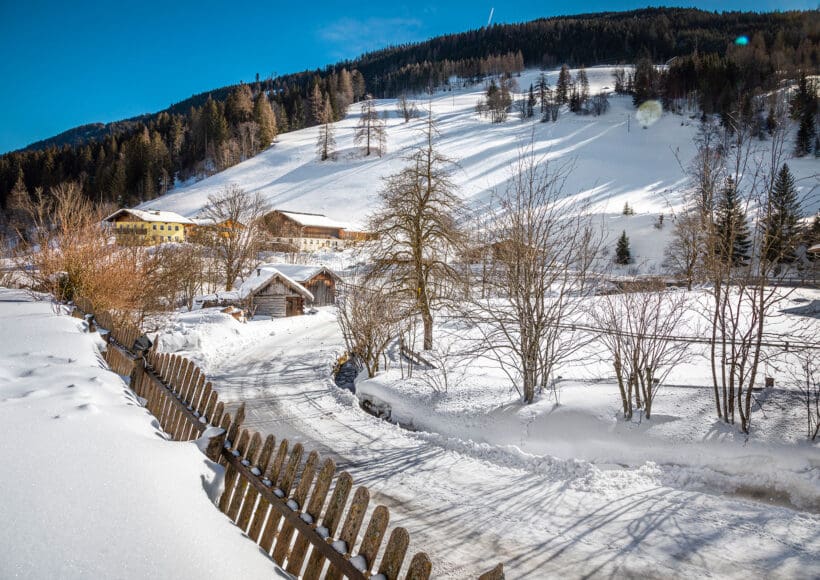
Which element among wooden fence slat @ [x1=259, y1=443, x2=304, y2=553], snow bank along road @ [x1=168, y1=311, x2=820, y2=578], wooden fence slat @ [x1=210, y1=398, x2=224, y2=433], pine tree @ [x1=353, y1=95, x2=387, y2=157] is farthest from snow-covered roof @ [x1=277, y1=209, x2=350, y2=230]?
wooden fence slat @ [x1=259, y1=443, x2=304, y2=553]

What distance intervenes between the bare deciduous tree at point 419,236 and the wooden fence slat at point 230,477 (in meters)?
14.8

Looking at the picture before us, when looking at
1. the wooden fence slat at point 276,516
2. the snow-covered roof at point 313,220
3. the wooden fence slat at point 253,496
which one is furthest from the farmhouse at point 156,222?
the wooden fence slat at point 276,516

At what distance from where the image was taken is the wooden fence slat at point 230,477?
12.5ft

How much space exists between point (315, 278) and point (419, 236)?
68.2 ft

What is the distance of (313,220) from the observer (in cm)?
5741

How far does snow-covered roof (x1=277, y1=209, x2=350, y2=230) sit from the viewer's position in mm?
55422

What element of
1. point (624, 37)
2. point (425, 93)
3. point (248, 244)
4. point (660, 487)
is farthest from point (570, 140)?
point (624, 37)

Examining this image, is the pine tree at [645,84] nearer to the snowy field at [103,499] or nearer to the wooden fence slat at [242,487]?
the wooden fence slat at [242,487]

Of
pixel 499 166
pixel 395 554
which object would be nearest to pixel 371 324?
pixel 395 554

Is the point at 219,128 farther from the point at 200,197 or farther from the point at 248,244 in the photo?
the point at 248,244

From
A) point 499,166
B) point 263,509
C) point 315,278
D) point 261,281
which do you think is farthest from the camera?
point 499,166

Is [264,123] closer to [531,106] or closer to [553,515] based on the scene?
[531,106]

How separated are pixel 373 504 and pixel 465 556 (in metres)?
1.68

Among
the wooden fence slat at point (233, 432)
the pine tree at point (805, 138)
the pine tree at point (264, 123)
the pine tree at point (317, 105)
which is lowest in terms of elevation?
the wooden fence slat at point (233, 432)
